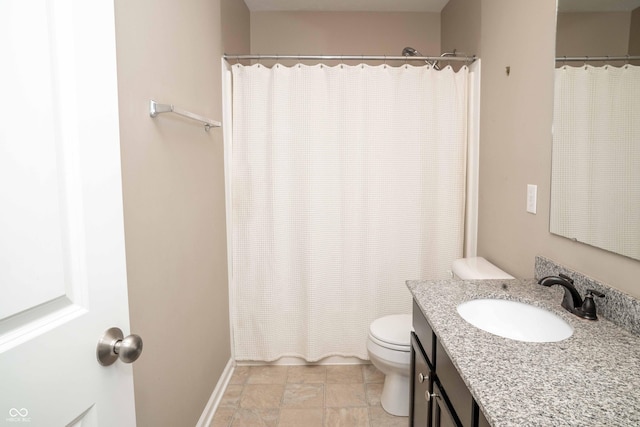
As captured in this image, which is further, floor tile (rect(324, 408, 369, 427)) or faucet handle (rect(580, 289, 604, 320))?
floor tile (rect(324, 408, 369, 427))

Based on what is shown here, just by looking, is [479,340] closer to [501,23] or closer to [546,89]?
[546,89]

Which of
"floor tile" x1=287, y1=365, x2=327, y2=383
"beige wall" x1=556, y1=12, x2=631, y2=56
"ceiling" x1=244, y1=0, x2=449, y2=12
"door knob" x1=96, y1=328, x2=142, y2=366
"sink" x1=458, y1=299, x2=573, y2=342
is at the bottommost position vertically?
"floor tile" x1=287, y1=365, x2=327, y2=383

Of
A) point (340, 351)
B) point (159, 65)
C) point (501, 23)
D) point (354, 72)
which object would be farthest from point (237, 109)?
point (340, 351)

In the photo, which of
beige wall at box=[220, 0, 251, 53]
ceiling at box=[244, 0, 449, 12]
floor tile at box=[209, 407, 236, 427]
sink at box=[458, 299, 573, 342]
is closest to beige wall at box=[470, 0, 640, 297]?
sink at box=[458, 299, 573, 342]

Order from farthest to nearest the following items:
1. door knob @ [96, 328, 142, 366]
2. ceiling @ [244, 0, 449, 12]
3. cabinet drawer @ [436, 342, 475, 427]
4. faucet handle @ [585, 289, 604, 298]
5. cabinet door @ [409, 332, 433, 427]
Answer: ceiling @ [244, 0, 449, 12] → cabinet door @ [409, 332, 433, 427] → faucet handle @ [585, 289, 604, 298] → cabinet drawer @ [436, 342, 475, 427] → door knob @ [96, 328, 142, 366]

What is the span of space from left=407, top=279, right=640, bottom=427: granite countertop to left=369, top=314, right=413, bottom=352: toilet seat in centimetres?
76

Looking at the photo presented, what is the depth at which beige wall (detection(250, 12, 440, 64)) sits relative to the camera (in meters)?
2.96

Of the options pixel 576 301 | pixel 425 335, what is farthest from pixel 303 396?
pixel 576 301

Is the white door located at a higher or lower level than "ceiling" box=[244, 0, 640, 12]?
lower

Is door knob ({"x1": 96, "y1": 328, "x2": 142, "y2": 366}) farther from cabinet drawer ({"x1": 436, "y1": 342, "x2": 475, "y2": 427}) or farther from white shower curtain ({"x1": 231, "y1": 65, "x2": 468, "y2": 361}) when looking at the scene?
white shower curtain ({"x1": 231, "y1": 65, "x2": 468, "y2": 361})

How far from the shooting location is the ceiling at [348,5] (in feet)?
9.07

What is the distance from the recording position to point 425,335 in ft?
4.33

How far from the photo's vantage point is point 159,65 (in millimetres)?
1386

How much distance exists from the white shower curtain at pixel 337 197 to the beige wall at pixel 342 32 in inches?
33.3
